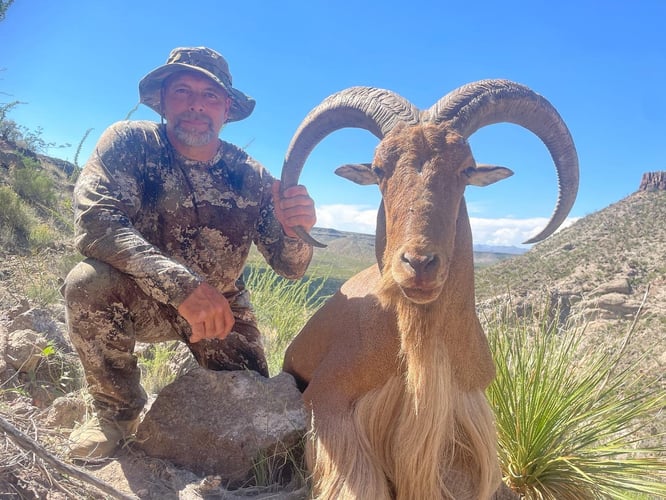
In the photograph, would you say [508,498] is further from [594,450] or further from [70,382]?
[70,382]

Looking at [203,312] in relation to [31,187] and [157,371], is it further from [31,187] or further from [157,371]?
[31,187]

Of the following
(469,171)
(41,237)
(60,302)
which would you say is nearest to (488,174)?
(469,171)

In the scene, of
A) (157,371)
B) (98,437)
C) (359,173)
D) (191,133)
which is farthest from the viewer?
(157,371)

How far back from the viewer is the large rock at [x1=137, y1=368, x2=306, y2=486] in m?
2.85

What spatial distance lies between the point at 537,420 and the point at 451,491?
0.93 m

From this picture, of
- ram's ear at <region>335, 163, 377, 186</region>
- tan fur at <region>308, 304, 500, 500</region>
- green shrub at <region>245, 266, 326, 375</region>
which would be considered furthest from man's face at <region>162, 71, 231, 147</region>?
green shrub at <region>245, 266, 326, 375</region>

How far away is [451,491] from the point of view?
2.61m

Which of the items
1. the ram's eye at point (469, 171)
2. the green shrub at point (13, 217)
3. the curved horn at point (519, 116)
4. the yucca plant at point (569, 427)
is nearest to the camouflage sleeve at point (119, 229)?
the ram's eye at point (469, 171)

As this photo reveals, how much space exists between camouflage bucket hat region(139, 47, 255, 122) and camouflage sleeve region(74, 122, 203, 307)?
76cm

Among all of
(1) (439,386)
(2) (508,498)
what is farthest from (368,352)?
(2) (508,498)

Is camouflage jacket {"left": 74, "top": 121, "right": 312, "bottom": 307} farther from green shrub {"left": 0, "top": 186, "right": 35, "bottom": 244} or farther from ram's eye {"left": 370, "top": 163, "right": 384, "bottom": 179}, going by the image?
green shrub {"left": 0, "top": 186, "right": 35, "bottom": 244}

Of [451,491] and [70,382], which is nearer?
[451,491]

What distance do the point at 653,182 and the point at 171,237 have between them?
137 ft

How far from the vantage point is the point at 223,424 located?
9.52ft
